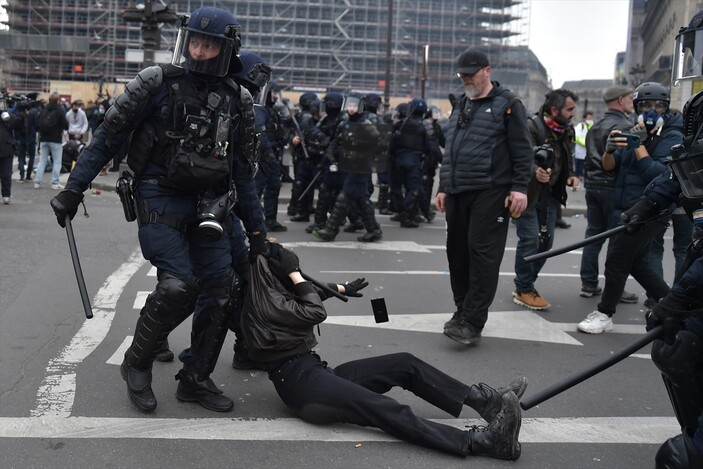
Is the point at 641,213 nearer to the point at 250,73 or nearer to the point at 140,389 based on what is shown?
the point at 250,73

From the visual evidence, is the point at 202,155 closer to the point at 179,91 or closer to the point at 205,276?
the point at 179,91

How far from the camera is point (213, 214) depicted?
4.27 meters

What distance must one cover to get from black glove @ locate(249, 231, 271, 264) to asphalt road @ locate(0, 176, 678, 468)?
30.6 inches

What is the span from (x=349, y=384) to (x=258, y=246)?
959 millimetres

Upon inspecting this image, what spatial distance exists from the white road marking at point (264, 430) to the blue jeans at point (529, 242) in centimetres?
290

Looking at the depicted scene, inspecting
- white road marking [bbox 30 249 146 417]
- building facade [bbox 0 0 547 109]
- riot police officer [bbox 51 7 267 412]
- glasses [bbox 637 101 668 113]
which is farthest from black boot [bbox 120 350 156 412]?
building facade [bbox 0 0 547 109]

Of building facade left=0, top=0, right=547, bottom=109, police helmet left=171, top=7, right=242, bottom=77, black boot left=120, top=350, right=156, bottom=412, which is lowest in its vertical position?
black boot left=120, top=350, right=156, bottom=412

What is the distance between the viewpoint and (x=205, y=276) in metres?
4.39

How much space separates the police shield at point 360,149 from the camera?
10.6 meters

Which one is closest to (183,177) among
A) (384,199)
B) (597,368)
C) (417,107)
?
(597,368)

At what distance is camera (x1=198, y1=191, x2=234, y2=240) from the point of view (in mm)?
4219

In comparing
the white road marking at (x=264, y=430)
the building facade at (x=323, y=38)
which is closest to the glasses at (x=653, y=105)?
the white road marking at (x=264, y=430)

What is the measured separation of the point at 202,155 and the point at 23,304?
309 cm

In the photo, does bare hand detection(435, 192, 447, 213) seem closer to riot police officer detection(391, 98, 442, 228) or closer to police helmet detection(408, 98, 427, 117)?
riot police officer detection(391, 98, 442, 228)
